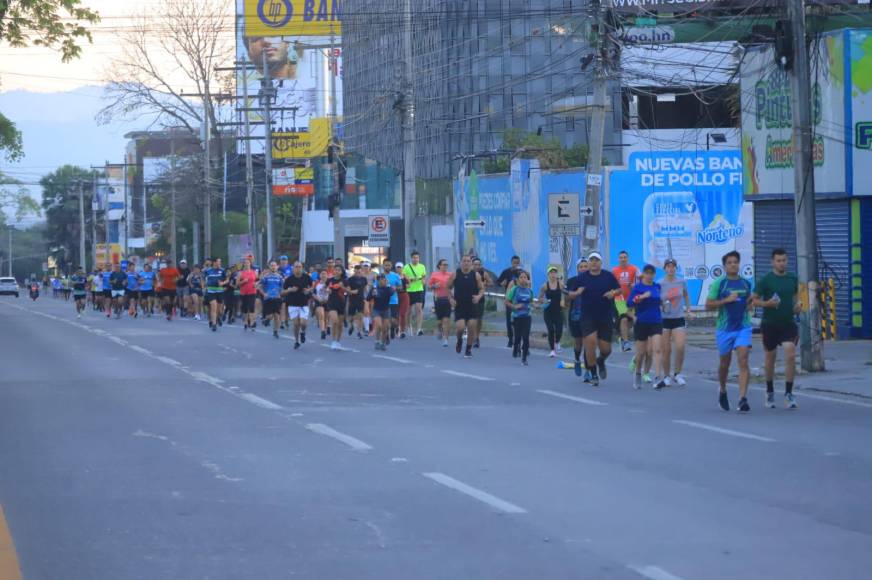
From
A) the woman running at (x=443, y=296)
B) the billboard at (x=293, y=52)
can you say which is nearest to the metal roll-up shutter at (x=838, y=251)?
the woman running at (x=443, y=296)

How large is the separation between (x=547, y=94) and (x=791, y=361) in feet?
211

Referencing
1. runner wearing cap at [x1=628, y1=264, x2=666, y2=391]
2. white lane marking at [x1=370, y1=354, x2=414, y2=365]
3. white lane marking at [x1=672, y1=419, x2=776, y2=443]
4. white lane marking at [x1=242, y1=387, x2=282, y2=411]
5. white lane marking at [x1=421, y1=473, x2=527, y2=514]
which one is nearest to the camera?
white lane marking at [x1=421, y1=473, x2=527, y2=514]

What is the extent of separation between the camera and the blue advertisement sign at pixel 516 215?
41188 millimetres

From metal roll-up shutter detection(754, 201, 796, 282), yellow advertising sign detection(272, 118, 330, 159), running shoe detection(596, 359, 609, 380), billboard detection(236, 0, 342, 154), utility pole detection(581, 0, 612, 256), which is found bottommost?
running shoe detection(596, 359, 609, 380)

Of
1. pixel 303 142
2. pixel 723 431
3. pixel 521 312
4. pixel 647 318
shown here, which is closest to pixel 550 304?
pixel 521 312

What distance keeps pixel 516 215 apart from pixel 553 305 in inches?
757

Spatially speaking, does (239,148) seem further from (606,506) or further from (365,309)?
(606,506)

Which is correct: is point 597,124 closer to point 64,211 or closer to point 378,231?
point 378,231

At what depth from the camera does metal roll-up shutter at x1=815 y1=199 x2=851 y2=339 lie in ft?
87.1

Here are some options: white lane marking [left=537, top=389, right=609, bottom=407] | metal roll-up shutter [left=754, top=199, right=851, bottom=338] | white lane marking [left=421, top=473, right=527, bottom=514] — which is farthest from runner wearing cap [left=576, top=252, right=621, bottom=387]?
white lane marking [left=421, top=473, right=527, bottom=514]

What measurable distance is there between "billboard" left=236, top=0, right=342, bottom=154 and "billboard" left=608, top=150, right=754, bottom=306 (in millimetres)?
59659

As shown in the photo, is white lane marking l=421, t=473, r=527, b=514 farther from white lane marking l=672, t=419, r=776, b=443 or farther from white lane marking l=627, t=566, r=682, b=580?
white lane marking l=672, t=419, r=776, b=443

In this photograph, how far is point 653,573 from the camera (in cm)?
766

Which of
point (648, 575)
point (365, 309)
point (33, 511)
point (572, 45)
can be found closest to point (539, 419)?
point (33, 511)
